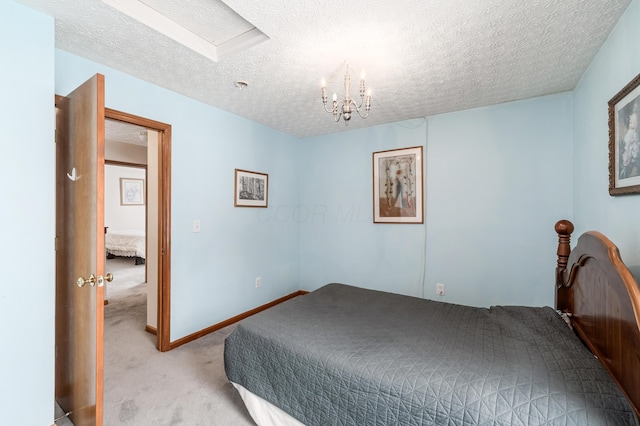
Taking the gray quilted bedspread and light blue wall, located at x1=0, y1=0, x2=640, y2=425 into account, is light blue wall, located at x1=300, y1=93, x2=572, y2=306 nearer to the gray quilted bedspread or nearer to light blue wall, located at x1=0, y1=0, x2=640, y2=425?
light blue wall, located at x1=0, y1=0, x2=640, y2=425

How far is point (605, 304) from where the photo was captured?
3.77ft

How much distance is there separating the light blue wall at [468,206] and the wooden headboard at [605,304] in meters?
0.95

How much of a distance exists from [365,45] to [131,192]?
7.77 metres

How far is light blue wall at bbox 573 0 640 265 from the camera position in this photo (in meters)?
1.40

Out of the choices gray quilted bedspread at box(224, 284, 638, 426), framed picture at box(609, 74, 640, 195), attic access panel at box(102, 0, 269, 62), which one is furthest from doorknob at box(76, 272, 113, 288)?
framed picture at box(609, 74, 640, 195)

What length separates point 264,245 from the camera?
11.6 ft

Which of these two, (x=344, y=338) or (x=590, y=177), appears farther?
(x=590, y=177)

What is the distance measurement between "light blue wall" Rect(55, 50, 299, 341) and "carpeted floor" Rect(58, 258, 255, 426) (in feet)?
0.91

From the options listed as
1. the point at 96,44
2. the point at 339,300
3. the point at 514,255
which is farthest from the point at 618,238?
the point at 96,44
